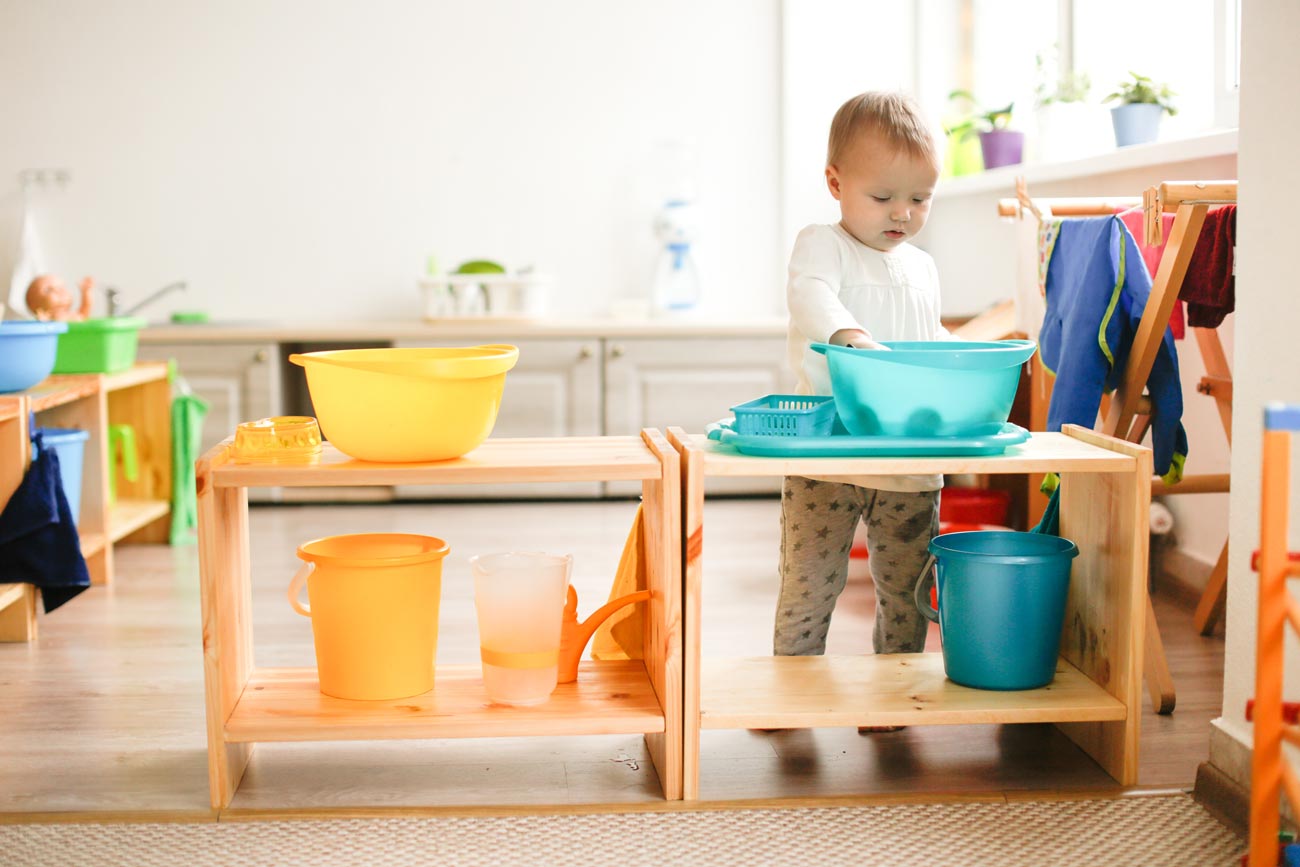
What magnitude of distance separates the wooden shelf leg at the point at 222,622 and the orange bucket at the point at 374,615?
3.8 inches

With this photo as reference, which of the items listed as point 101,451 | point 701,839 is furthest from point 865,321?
point 101,451

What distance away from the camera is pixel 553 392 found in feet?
13.6

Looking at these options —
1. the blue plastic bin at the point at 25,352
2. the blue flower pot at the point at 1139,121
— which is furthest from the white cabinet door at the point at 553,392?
the blue flower pot at the point at 1139,121

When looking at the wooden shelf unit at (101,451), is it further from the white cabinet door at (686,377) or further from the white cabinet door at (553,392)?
the white cabinet door at (686,377)

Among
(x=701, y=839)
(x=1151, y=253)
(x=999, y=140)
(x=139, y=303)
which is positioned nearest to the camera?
(x=701, y=839)

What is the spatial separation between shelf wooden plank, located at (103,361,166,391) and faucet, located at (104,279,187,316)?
638mm

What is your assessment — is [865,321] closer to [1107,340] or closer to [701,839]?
[1107,340]

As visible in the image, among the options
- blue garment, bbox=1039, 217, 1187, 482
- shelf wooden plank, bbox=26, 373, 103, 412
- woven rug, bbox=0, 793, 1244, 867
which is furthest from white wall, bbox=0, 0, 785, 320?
woven rug, bbox=0, 793, 1244, 867

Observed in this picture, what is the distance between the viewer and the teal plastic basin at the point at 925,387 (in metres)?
1.72

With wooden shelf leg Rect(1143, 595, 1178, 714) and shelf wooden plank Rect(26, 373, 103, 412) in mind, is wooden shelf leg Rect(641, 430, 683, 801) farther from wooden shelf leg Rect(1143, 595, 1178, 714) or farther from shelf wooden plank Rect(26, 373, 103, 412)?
shelf wooden plank Rect(26, 373, 103, 412)

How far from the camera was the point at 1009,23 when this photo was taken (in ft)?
13.6

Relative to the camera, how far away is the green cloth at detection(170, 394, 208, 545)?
365cm

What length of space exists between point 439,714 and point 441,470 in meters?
0.33

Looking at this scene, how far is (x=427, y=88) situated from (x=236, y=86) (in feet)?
2.07
